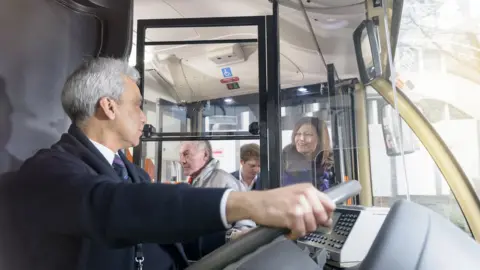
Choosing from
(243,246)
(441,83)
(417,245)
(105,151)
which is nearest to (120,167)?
(105,151)

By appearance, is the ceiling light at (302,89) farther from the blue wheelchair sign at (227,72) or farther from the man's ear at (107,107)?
the man's ear at (107,107)

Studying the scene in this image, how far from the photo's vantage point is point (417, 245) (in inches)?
27.6

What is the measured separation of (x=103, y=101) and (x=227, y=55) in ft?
4.53

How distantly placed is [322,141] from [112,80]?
1687 millimetres

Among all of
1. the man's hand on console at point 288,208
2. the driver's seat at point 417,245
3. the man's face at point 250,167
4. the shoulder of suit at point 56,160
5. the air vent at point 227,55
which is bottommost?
the driver's seat at point 417,245

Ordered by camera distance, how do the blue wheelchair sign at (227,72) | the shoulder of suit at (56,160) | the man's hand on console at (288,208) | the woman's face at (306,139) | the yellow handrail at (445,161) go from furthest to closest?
1. the blue wheelchair sign at (227,72)
2. the woman's face at (306,139)
3. the yellow handrail at (445,161)
4. the shoulder of suit at (56,160)
5. the man's hand on console at (288,208)

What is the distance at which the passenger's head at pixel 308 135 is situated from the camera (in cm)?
260

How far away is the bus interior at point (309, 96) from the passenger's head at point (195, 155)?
6 centimetres

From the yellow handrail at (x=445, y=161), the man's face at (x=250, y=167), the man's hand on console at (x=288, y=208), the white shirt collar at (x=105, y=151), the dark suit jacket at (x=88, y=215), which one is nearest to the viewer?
the man's hand on console at (x=288, y=208)

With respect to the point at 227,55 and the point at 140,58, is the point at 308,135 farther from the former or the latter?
the point at 140,58

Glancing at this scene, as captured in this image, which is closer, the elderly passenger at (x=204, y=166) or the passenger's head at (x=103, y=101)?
the passenger's head at (x=103, y=101)

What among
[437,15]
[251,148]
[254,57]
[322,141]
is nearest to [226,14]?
[254,57]

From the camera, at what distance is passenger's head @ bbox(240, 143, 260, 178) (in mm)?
2348

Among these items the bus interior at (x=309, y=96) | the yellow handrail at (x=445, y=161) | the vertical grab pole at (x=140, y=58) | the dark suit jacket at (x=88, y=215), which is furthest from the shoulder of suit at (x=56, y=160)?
the yellow handrail at (x=445, y=161)
